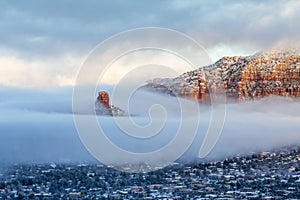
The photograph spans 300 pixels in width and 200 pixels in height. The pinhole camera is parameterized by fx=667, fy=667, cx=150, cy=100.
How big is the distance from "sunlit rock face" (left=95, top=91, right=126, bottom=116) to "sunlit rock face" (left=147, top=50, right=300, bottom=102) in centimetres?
1018

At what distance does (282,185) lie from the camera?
194 feet

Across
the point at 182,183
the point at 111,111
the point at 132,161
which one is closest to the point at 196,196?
the point at 182,183

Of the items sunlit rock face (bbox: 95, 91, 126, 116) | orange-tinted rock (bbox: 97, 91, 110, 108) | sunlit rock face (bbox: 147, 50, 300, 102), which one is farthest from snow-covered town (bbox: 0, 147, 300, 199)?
sunlit rock face (bbox: 147, 50, 300, 102)

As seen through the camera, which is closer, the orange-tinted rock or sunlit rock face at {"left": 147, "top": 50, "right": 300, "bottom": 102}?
the orange-tinted rock

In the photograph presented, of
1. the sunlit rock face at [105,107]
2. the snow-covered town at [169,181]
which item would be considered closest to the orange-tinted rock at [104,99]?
the sunlit rock face at [105,107]

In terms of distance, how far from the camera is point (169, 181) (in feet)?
202

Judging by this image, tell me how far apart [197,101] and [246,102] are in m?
9.21

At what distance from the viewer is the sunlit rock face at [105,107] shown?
286 feet

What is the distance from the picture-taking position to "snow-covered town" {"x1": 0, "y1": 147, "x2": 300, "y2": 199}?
171 feet

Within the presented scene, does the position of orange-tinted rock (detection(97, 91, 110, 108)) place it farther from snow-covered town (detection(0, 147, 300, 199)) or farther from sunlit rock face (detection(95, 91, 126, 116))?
snow-covered town (detection(0, 147, 300, 199))

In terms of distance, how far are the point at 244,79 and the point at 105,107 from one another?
1160 inches

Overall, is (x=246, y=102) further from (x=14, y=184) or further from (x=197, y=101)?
(x=14, y=184)

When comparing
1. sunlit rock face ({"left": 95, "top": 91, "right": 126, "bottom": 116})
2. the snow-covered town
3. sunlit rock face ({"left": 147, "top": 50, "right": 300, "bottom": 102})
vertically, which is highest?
sunlit rock face ({"left": 147, "top": 50, "right": 300, "bottom": 102})

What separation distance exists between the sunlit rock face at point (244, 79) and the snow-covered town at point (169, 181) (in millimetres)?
33835
